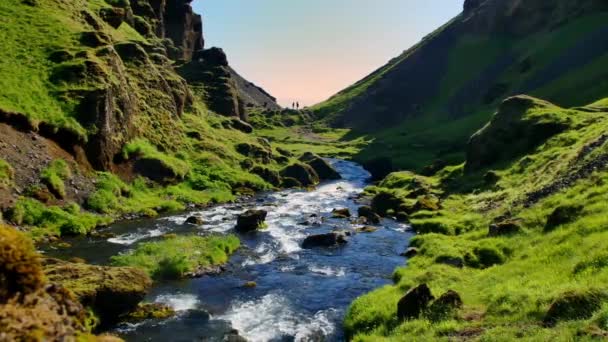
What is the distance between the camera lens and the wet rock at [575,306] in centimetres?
1917

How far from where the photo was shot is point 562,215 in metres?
35.9

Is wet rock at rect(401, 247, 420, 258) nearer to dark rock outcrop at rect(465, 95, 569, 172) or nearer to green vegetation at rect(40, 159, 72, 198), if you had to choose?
dark rock outcrop at rect(465, 95, 569, 172)

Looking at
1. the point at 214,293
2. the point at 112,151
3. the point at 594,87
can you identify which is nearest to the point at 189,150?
the point at 112,151

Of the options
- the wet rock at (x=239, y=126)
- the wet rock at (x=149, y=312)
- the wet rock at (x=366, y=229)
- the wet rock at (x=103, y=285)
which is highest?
the wet rock at (x=239, y=126)

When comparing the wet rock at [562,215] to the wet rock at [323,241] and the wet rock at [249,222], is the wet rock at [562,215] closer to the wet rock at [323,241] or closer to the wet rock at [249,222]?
the wet rock at [323,241]

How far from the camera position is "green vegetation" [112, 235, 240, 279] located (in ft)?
126

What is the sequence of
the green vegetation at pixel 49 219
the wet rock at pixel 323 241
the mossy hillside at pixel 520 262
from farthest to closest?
the wet rock at pixel 323 241, the green vegetation at pixel 49 219, the mossy hillside at pixel 520 262

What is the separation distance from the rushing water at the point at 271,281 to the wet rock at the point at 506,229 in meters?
8.38

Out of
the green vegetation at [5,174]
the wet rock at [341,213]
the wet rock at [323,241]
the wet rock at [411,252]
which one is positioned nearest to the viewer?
the wet rock at [411,252]

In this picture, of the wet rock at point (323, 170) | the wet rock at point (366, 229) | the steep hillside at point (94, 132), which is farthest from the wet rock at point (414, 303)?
the wet rock at point (323, 170)

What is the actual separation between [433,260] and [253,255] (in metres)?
16.2

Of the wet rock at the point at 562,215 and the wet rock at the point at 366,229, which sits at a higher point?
the wet rock at the point at 562,215

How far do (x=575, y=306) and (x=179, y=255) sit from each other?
96.3 feet

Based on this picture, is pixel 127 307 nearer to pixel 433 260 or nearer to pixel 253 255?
pixel 253 255
